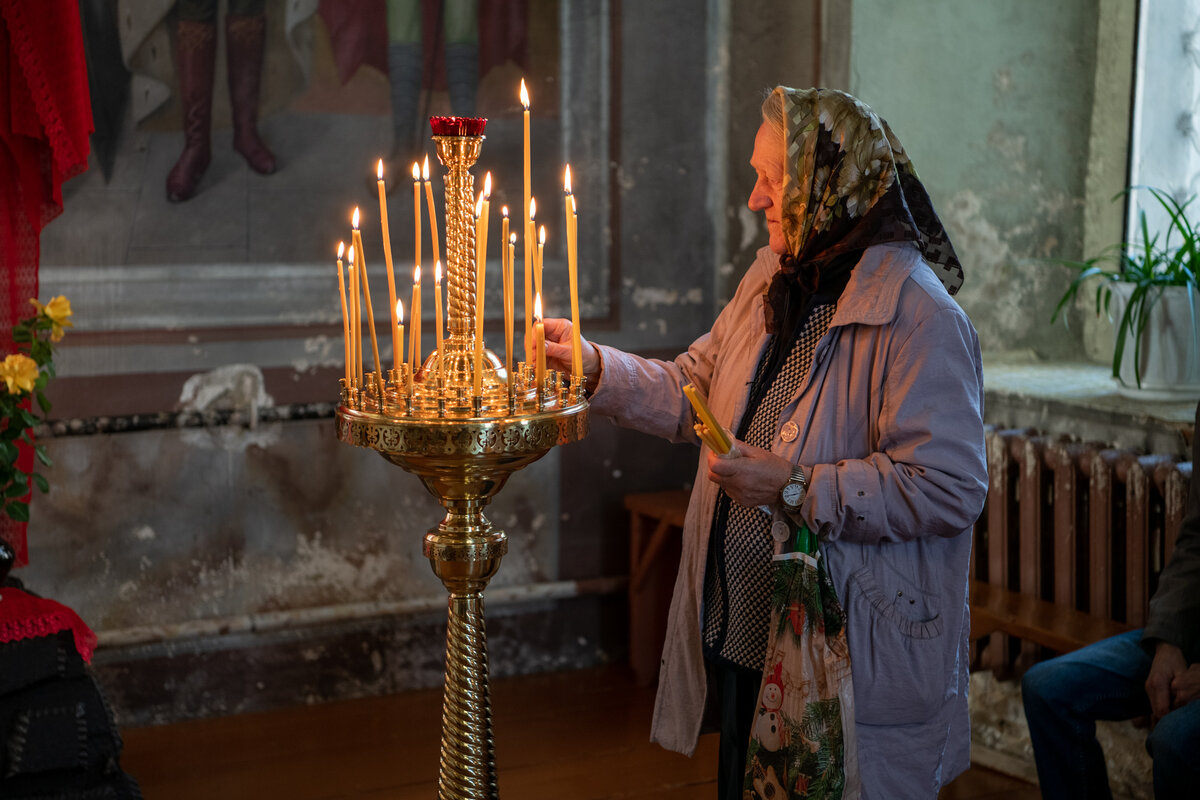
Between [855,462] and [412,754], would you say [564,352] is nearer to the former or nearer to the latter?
[855,462]

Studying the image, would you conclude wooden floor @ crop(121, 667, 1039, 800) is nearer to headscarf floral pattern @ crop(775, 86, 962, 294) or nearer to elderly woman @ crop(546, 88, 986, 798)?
elderly woman @ crop(546, 88, 986, 798)

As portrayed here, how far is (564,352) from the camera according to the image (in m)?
2.14

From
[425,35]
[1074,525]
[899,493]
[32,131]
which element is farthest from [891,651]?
[425,35]

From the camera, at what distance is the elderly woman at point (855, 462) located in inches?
73.1

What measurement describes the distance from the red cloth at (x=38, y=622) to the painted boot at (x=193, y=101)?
1.16 meters

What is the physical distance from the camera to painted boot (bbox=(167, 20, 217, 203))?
10.8ft

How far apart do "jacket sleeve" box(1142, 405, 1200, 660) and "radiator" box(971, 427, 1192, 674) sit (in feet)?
1.43

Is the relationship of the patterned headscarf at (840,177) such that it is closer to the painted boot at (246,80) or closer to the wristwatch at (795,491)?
the wristwatch at (795,491)

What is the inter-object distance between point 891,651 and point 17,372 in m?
1.83

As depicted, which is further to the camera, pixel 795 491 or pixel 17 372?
pixel 17 372

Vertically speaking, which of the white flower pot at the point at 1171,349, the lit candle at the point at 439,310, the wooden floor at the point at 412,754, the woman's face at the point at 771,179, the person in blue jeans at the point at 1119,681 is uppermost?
the woman's face at the point at 771,179

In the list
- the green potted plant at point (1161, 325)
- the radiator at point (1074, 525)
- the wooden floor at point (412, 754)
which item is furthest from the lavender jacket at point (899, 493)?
the green potted plant at point (1161, 325)

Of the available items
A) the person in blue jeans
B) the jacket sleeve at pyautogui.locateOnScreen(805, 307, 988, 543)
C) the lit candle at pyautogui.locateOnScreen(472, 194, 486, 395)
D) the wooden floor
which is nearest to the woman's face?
the jacket sleeve at pyautogui.locateOnScreen(805, 307, 988, 543)

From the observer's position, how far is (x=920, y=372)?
1.86 meters
